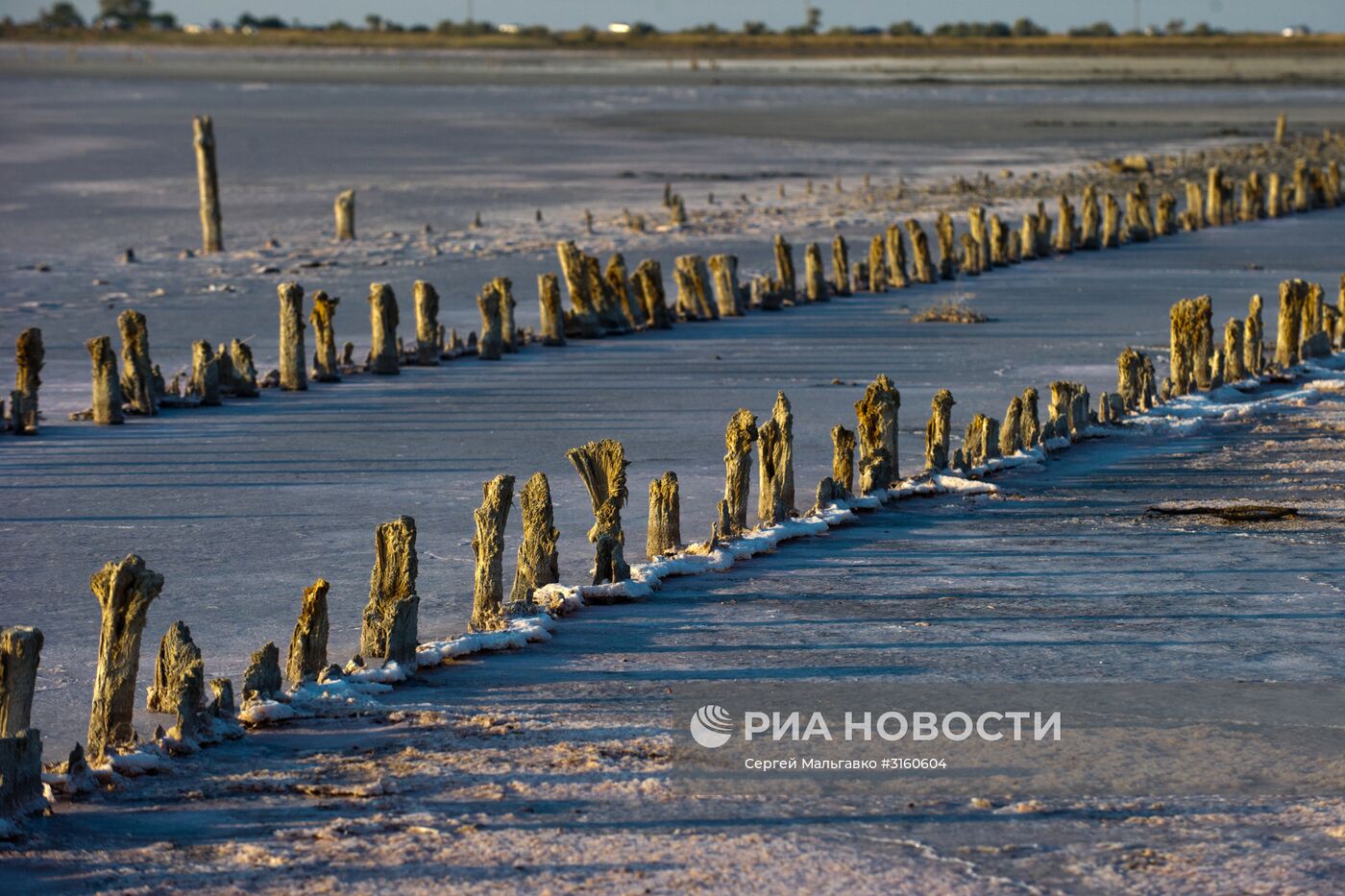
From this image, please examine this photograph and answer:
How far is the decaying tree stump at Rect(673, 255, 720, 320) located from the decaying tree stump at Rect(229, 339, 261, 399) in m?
6.02

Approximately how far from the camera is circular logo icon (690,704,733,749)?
23.7 ft

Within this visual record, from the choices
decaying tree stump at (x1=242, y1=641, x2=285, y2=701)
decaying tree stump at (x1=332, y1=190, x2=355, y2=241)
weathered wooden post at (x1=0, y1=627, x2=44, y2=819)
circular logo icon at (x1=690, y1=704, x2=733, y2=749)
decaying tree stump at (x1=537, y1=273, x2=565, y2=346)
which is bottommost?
circular logo icon at (x1=690, y1=704, x2=733, y2=749)

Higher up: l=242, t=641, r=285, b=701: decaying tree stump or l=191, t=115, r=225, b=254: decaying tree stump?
l=191, t=115, r=225, b=254: decaying tree stump

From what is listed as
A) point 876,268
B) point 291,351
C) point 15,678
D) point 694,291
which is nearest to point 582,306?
point 694,291

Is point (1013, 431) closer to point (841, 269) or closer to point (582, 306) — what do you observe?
point (582, 306)

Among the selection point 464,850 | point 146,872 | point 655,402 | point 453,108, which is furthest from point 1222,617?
point 453,108

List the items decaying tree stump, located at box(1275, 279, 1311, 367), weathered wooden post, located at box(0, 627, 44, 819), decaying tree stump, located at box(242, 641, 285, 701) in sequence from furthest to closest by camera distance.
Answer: decaying tree stump, located at box(1275, 279, 1311, 367) < decaying tree stump, located at box(242, 641, 285, 701) < weathered wooden post, located at box(0, 627, 44, 819)

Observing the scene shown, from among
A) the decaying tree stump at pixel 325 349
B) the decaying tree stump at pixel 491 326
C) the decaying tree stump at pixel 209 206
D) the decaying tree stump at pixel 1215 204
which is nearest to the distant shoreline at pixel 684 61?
the decaying tree stump at pixel 1215 204

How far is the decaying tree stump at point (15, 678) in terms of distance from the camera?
675 centimetres

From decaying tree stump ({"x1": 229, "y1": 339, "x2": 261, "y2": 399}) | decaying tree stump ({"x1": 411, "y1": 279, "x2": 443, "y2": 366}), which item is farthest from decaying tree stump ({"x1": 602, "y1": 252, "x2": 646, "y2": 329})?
decaying tree stump ({"x1": 229, "y1": 339, "x2": 261, "y2": 399})

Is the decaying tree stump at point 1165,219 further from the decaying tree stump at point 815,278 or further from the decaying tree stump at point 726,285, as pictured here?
the decaying tree stump at point 726,285

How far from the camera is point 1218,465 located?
504 inches

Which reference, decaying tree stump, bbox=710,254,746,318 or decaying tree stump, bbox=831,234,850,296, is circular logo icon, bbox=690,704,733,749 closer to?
decaying tree stump, bbox=710,254,746,318

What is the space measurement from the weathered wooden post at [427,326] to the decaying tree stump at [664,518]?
768cm
